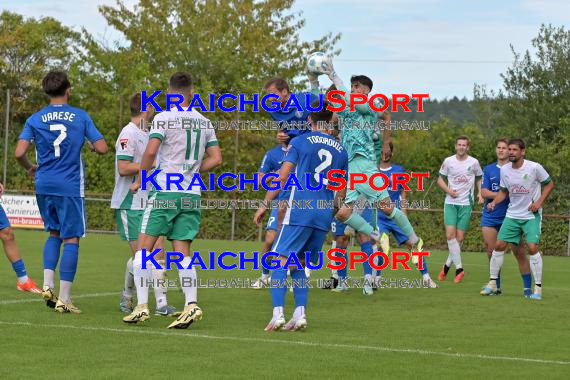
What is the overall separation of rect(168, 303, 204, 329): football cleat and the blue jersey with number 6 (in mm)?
1130

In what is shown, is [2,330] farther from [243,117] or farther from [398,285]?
[243,117]

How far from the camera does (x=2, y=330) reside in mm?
8688

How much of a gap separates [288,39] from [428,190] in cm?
2268

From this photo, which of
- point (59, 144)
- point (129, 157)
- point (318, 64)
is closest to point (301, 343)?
point (129, 157)

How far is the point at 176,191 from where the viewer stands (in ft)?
30.3

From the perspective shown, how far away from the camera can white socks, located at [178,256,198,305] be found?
9.18 metres

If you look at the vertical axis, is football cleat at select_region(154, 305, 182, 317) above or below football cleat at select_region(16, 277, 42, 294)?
below

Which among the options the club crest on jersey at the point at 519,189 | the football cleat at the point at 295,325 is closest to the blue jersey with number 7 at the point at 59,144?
the football cleat at the point at 295,325

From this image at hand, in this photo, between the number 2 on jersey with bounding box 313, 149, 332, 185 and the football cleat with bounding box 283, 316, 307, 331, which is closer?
the football cleat with bounding box 283, 316, 307, 331

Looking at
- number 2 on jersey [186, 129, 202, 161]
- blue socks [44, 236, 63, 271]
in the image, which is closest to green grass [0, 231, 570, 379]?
blue socks [44, 236, 63, 271]

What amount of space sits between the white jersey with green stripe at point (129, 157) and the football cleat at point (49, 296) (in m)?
1.03

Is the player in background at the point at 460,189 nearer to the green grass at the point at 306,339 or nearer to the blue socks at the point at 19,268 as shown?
the green grass at the point at 306,339

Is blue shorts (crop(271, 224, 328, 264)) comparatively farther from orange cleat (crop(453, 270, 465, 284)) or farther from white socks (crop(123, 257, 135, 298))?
orange cleat (crop(453, 270, 465, 284))

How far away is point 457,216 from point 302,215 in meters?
8.25
